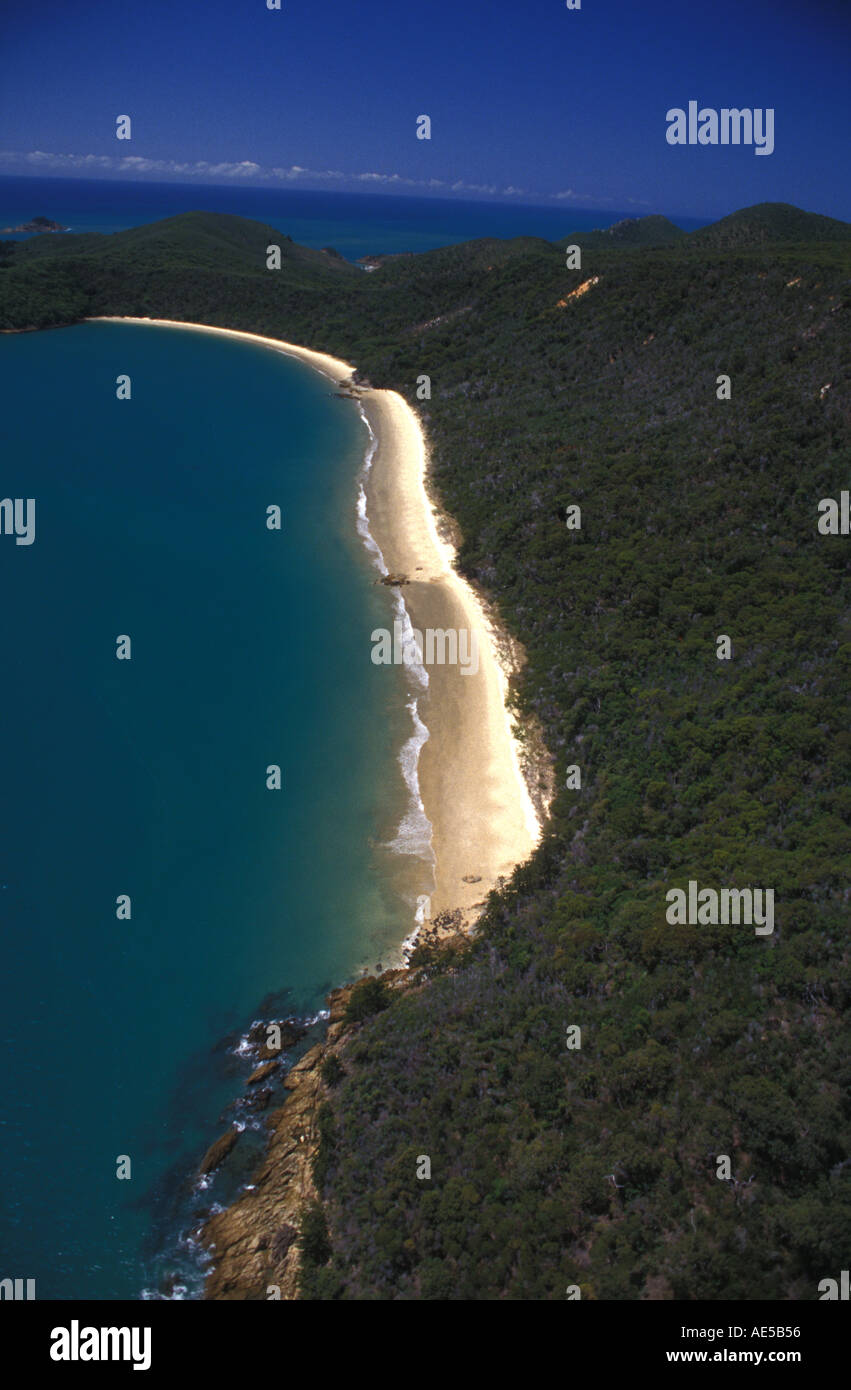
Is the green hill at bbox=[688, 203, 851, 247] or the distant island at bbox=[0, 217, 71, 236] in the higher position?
the distant island at bbox=[0, 217, 71, 236]

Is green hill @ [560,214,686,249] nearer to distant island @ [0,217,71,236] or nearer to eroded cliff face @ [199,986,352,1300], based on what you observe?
distant island @ [0,217,71,236]

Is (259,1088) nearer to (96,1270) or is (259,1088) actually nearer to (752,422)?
(96,1270)

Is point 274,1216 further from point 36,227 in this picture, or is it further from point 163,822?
point 36,227

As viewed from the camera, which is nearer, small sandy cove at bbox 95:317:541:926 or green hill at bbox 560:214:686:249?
small sandy cove at bbox 95:317:541:926

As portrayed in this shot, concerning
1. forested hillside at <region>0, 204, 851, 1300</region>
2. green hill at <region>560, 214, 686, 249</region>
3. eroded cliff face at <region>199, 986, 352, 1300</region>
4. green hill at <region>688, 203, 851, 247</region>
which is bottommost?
eroded cliff face at <region>199, 986, 352, 1300</region>

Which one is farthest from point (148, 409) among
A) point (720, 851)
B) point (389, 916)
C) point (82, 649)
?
point (720, 851)

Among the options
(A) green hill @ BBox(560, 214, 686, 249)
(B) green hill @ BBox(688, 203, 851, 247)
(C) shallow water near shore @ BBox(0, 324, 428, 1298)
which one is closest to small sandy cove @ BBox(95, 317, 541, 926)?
(C) shallow water near shore @ BBox(0, 324, 428, 1298)
